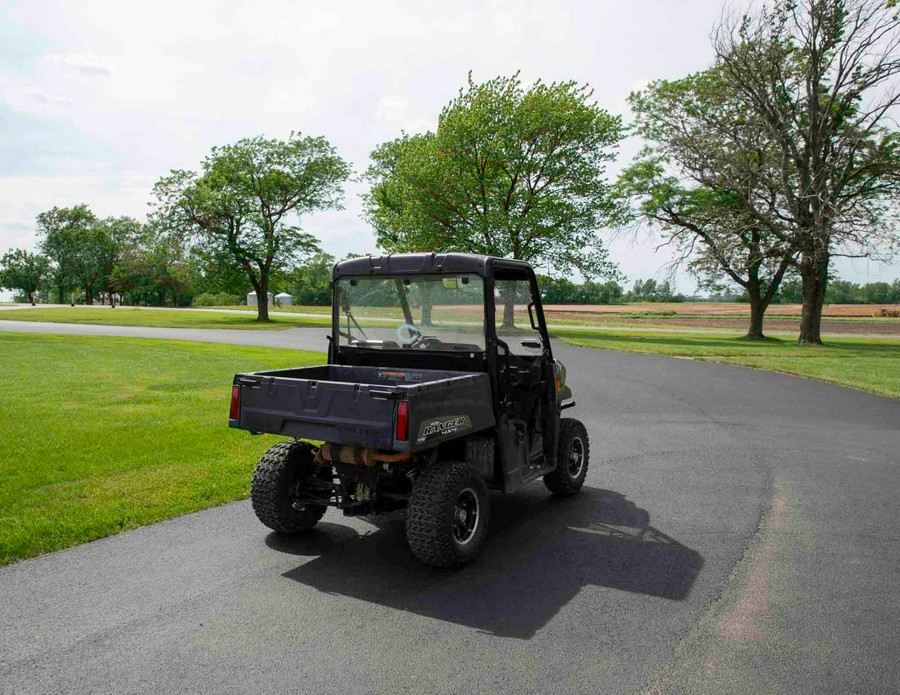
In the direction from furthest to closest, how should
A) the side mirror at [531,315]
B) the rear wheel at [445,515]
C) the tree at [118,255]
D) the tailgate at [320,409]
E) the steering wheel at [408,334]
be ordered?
1. the tree at [118,255]
2. the side mirror at [531,315]
3. the steering wheel at [408,334]
4. the rear wheel at [445,515]
5. the tailgate at [320,409]

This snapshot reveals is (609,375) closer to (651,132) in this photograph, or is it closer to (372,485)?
(372,485)

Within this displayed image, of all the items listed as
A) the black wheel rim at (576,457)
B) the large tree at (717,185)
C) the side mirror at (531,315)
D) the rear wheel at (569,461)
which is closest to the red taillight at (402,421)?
the side mirror at (531,315)

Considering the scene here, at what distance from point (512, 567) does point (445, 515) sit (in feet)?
2.18

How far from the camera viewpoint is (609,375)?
1645 centimetres

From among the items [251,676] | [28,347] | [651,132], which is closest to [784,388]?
→ [251,676]

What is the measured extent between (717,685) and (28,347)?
813 inches

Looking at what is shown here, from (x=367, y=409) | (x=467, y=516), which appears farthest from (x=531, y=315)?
(x=367, y=409)

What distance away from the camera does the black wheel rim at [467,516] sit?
15.6 feet

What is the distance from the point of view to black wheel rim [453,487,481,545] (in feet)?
15.6

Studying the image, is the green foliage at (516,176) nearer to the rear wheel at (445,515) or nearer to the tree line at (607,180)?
the tree line at (607,180)

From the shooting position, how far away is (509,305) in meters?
5.64

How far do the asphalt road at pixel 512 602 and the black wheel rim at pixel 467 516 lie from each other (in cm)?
22

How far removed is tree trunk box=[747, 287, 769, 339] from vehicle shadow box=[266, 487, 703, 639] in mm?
30808

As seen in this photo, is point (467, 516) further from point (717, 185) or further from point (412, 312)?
point (717, 185)
